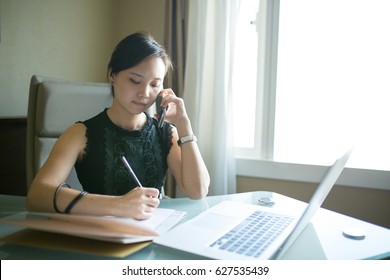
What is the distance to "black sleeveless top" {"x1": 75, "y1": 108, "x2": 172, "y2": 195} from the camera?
4.10 ft

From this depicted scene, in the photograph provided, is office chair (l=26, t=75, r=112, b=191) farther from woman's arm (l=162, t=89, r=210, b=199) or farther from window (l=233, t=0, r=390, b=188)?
window (l=233, t=0, r=390, b=188)

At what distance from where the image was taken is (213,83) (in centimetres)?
231

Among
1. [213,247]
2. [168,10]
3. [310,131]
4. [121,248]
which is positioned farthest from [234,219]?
[168,10]

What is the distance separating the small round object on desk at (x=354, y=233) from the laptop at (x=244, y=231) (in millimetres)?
117

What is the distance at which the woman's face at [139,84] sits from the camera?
3.84ft

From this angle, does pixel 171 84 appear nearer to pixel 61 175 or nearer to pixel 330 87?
pixel 330 87

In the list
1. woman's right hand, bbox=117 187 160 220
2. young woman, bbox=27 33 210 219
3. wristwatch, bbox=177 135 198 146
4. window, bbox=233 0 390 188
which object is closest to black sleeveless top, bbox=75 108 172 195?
young woman, bbox=27 33 210 219

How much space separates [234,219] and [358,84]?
1601 mm

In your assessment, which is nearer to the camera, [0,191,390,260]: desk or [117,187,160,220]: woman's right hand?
[0,191,390,260]: desk

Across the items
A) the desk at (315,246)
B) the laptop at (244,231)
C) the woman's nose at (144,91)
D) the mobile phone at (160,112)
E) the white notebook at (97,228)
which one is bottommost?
the desk at (315,246)

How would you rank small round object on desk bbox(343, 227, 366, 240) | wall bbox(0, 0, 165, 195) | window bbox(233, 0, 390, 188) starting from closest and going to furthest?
small round object on desk bbox(343, 227, 366, 240), wall bbox(0, 0, 165, 195), window bbox(233, 0, 390, 188)

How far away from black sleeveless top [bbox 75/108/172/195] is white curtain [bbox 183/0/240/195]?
0.96 m

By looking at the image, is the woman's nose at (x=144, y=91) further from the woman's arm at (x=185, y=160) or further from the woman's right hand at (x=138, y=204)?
the woman's right hand at (x=138, y=204)

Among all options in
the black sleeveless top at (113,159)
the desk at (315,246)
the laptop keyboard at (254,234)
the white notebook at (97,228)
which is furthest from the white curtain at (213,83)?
the white notebook at (97,228)
